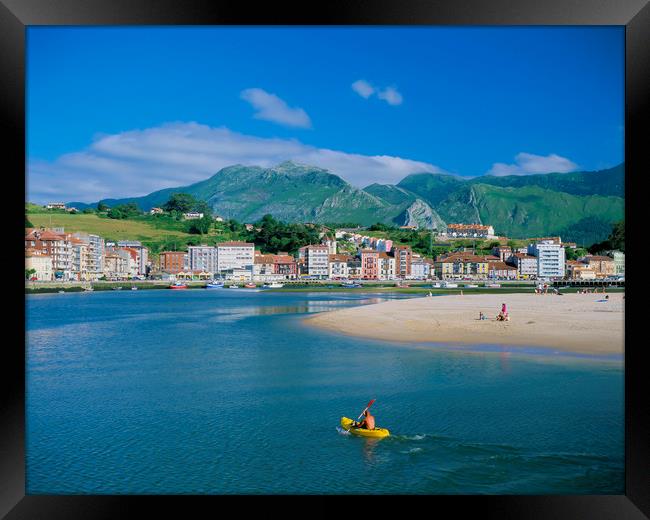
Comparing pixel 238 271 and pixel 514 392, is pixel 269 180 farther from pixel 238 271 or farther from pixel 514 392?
pixel 514 392

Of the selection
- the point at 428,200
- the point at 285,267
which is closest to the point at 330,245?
the point at 285,267

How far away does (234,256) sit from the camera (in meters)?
47.6

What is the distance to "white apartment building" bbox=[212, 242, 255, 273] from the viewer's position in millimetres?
47156

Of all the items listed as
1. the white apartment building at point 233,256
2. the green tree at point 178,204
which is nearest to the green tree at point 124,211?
the green tree at point 178,204

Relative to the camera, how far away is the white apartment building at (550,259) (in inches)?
1565

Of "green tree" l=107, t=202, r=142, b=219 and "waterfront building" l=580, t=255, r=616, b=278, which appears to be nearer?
"waterfront building" l=580, t=255, r=616, b=278

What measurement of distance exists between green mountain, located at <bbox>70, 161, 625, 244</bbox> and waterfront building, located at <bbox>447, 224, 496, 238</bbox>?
237 cm

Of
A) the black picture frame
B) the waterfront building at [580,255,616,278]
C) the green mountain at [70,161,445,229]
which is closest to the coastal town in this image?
the waterfront building at [580,255,616,278]

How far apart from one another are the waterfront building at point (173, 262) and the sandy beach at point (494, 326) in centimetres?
3321

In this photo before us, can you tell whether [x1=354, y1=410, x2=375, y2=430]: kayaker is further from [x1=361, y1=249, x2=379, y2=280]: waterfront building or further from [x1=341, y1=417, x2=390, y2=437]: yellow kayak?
[x1=361, y1=249, x2=379, y2=280]: waterfront building

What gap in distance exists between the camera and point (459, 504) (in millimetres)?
2664
